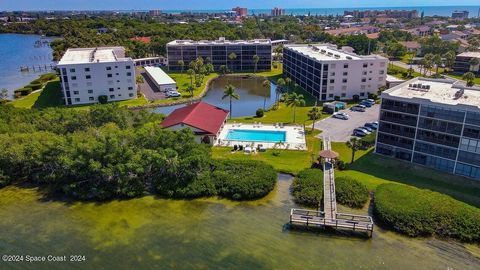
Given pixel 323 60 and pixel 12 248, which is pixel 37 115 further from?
pixel 323 60

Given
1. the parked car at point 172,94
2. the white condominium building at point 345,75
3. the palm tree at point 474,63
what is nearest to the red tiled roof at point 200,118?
the parked car at point 172,94

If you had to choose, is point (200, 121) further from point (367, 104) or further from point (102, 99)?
point (367, 104)

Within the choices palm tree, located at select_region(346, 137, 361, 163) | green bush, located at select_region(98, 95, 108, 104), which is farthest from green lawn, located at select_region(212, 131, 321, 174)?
green bush, located at select_region(98, 95, 108, 104)

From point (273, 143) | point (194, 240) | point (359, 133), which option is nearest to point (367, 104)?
point (359, 133)

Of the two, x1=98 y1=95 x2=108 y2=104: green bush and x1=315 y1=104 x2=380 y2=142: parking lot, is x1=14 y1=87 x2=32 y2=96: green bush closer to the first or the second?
x1=98 y1=95 x2=108 y2=104: green bush

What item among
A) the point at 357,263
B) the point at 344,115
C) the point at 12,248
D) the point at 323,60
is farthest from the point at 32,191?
the point at 323,60
